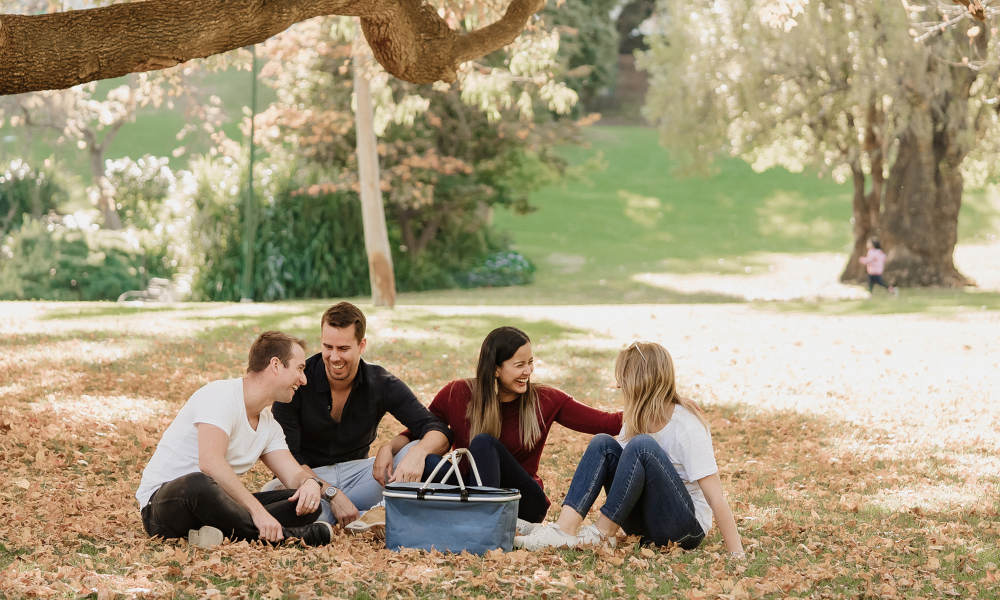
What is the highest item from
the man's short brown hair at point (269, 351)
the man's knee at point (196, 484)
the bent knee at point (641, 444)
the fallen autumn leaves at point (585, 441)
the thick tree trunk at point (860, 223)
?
the thick tree trunk at point (860, 223)

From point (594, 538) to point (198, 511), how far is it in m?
1.86

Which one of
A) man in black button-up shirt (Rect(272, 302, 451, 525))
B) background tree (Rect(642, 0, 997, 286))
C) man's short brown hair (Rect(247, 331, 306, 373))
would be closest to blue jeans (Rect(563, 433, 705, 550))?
man in black button-up shirt (Rect(272, 302, 451, 525))

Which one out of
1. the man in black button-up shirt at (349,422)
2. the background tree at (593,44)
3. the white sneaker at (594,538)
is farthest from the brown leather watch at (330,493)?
the background tree at (593,44)

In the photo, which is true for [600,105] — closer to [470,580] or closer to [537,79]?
[537,79]

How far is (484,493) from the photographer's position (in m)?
5.05

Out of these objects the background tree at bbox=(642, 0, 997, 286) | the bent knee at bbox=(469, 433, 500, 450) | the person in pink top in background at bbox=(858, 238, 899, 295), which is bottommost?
the bent knee at bbox=(469, 433, 500, 450)

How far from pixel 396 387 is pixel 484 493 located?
1.07m

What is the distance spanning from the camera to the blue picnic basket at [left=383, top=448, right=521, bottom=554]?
16.5 ft

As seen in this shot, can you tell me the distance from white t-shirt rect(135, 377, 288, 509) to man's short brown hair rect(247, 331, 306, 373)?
0.12m

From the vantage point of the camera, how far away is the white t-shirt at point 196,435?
16.8 feet

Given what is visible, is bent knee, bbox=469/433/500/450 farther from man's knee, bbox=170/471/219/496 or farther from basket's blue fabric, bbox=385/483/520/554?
man's knee, bbox=170/471/219/496

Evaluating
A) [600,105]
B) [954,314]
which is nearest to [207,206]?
[954,314]

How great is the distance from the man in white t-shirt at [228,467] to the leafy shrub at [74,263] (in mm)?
20988

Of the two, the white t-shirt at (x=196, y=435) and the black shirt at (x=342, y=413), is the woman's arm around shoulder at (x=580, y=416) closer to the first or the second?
the black shirt at (x=342, y=413)
